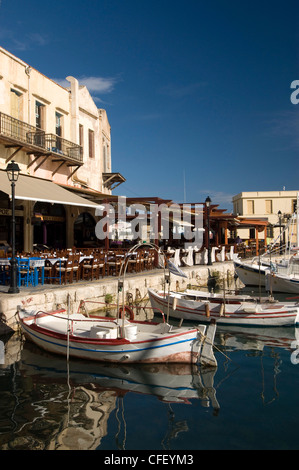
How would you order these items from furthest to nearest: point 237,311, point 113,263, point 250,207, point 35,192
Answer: point 250,207, point 113,263, point 35,192, point 237,311

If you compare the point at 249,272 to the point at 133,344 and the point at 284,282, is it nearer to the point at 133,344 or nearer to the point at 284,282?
the point at 284,282

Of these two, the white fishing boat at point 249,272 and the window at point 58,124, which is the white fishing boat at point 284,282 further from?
the window at point 58,124

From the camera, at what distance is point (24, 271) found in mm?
12406

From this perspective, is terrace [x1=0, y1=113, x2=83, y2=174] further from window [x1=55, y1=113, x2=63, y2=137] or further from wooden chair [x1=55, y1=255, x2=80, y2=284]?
wooden chair [x1=55, y1=255, x2=80, y2=284]

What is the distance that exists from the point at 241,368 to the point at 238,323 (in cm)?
390

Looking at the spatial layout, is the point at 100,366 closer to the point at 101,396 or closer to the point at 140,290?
the point at 101,396

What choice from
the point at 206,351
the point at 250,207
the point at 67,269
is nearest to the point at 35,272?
the point at 67,269

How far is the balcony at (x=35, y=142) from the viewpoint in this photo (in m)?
16.7

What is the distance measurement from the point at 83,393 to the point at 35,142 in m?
13.9

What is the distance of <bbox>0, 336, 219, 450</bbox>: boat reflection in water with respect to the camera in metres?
5.84

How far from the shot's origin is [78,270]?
14.0m

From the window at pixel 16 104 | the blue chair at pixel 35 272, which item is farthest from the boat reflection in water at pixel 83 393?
the window at pixel 16 104
